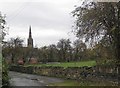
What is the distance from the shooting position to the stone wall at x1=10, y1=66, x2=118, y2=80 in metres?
26.3

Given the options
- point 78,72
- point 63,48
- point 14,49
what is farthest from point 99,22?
point 63,48

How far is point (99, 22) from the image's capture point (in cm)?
2383

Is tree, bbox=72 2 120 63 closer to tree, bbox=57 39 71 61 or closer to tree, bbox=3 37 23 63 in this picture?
tree, bbox=3 37 23 63

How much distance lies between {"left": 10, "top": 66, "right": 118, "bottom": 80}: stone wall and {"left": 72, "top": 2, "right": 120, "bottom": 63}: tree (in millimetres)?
1811

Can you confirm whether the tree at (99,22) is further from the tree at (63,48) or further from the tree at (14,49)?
the tree at (63,48)

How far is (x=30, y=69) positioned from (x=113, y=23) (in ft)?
87.4

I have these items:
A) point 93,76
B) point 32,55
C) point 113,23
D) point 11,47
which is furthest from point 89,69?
point 32,55

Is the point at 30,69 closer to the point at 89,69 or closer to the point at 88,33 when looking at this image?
the point at 89,69

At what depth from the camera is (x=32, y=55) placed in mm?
83062

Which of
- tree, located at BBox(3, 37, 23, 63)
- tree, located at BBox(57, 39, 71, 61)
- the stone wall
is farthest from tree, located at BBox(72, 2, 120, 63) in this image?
tree, located at BBox(57, 39, 71, 61)

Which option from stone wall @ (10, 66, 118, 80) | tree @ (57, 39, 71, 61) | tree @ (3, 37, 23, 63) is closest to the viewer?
stone wall @ (10, 66, 118, 80)

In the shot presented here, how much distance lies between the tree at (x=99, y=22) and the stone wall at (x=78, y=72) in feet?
5.94

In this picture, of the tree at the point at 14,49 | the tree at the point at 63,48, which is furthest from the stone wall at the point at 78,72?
the tree at the point at 63,48

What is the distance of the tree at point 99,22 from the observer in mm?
23219
